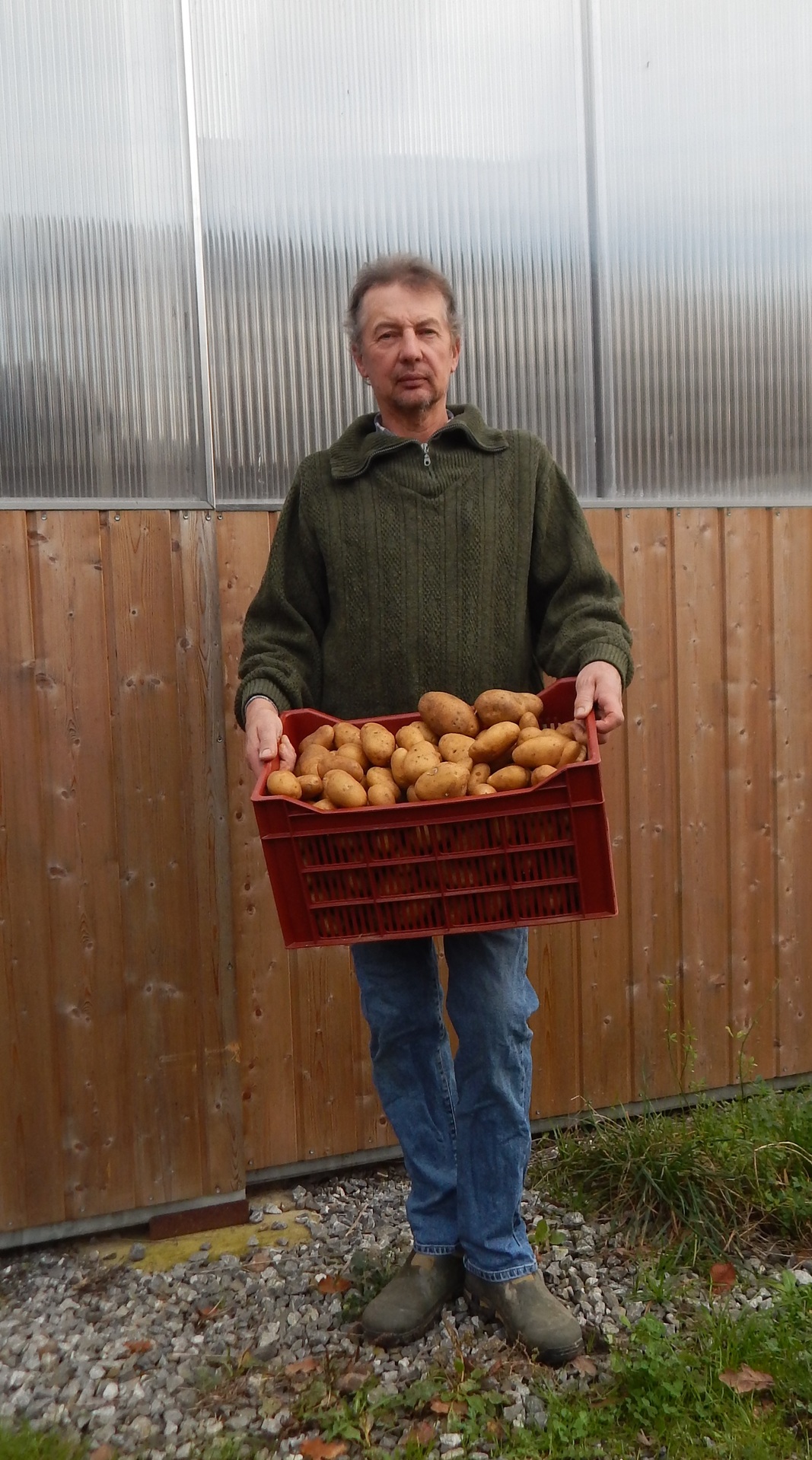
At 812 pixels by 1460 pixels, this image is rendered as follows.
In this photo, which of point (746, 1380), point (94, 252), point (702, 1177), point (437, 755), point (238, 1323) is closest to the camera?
point (437, 755)

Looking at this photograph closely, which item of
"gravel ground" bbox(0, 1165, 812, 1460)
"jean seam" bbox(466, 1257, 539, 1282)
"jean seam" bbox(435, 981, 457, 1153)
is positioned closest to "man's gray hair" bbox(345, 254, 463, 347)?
"jean seam" bbox(435, 981, 457, 1153)

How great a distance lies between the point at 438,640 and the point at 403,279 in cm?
71

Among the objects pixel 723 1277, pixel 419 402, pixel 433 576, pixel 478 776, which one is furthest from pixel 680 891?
pixel 419 402

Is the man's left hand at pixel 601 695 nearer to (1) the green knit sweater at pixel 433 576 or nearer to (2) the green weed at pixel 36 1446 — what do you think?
(1) the green knit sweater at pixel 433 576

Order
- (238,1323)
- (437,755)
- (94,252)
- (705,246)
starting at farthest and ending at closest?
1. (705,246)
2. (94,252)
3. (238,1323)
4. (437,755)

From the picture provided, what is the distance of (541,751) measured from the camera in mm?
2018

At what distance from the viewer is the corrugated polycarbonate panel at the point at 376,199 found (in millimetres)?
3025

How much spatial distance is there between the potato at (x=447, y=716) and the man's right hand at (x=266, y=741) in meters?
0.25

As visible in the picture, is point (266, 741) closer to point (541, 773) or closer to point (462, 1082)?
point (541, 773)

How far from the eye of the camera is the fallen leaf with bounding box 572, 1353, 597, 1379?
226 centimetres

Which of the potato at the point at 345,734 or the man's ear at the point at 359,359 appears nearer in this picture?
the potato at the point at 345,734

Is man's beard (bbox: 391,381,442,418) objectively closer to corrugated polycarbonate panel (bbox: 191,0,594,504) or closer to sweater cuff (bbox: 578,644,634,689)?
sweater cuff (bbox: 578,644,634,689)

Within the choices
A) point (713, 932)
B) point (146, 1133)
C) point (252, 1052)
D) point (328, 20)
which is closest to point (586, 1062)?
point (713, 932)

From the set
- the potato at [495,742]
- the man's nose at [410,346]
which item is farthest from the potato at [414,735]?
the man's nose at [410,346]
